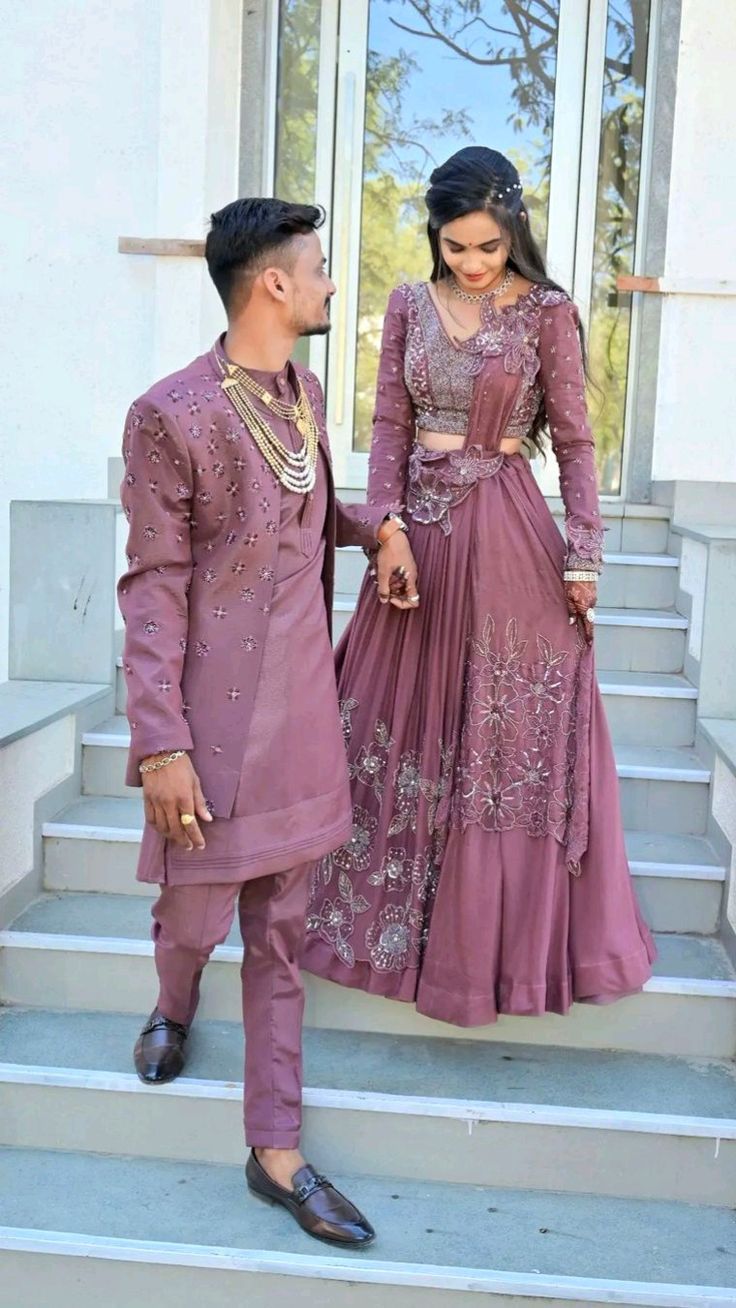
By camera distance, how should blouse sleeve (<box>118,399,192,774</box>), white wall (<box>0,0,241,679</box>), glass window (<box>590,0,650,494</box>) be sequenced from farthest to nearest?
1. glass window (<box>590,0,650,494</box>)
2. white wall (<box>0,0,241,679</box>)
3. blouse sleeve (<box>118,399,192,774</box>)

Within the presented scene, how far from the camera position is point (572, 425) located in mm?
2877

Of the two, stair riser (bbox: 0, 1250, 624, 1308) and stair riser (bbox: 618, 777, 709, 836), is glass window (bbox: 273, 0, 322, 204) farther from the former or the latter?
stair riser (bbox: 0, 1250, 624, 1308)

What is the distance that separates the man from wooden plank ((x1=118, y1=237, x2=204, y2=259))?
2736 mm

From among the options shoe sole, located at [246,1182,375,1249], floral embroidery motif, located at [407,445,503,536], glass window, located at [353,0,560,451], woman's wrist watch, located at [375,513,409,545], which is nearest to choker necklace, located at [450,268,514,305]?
floral embroidery motif, located at [407,445,503,536]

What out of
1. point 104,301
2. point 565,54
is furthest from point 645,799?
point 565,54

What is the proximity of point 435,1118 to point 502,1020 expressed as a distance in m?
0.38

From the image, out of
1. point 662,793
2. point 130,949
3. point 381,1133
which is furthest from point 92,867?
point 662,793

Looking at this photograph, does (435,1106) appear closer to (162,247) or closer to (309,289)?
(309,289)

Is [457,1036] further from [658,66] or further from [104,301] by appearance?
[658,66]

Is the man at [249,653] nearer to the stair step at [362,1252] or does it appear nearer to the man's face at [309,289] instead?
the man's face at [309,289]

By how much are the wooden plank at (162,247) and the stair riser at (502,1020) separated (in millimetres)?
2985

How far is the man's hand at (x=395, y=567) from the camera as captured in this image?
2838mm

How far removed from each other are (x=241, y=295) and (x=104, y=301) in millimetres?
3048

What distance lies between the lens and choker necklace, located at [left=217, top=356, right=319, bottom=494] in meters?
2.36
